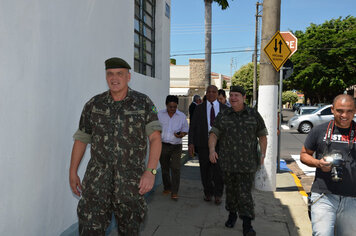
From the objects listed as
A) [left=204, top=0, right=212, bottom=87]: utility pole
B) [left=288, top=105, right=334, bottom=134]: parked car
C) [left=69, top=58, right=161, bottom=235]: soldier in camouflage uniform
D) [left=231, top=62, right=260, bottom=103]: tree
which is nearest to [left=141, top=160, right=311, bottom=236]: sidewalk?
[left=69, top=58, right=161, bottom=235]: soldier in camouflage uniform

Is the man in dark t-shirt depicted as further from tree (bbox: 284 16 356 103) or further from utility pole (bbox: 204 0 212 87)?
tree (bbox: 284 16 356 103)

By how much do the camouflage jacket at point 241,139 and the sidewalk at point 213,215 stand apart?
94cm

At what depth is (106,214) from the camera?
2.63 m

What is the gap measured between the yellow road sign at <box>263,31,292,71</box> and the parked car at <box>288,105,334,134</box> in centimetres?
1192

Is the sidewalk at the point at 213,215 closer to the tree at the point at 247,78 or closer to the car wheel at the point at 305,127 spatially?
the car wheel at the point at 305,127

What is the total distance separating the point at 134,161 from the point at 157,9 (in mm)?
5457

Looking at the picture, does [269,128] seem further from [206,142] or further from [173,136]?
[173,136]

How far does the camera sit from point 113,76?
105 inches

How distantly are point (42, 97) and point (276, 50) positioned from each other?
4.46 metres

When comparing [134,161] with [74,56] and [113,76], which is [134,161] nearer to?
[113,76]

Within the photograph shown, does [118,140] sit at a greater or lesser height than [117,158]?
greater

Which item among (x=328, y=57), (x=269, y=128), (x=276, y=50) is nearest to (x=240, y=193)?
(x=269, y=128)

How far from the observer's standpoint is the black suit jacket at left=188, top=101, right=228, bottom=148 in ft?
17.9

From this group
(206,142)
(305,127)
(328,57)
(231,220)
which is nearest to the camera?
(231,220)
